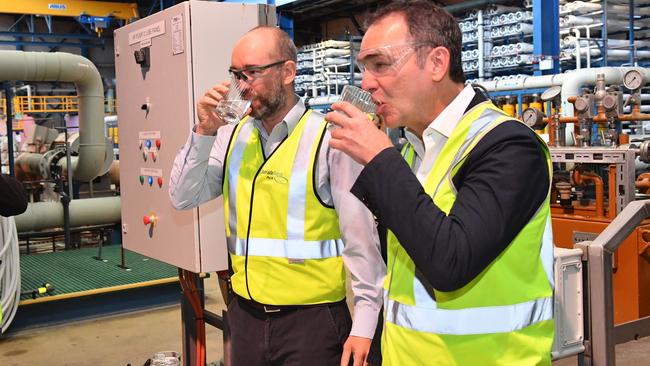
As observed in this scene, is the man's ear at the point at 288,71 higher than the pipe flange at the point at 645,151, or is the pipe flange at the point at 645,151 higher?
the man's ear at the point at 288,71

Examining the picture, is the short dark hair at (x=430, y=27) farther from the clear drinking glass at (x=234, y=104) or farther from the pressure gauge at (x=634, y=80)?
the pressure gauge at (x=634, y=80)

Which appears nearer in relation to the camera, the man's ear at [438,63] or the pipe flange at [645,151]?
A: the man's ear at [438,63]

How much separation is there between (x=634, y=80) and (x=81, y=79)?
500 cm

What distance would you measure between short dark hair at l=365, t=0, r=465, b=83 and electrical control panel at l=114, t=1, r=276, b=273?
1.75m

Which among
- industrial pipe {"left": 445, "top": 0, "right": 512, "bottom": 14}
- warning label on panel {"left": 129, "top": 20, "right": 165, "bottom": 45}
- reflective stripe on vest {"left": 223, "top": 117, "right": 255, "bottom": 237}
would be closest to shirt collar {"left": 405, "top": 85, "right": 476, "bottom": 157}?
reflective stripe on vest {"left": 223, "top": 117, "right": 255, "bottom": 237}

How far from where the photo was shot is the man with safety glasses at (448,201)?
1078 millimetres

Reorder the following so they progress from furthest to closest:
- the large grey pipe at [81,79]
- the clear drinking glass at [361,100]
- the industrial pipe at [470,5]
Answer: the industrial pipe at [470,5] → the large grey pipe at [81,79] → the clear drinking glass at [361,100]

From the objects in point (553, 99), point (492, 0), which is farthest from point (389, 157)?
point (492, 0)

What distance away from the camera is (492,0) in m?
9.08

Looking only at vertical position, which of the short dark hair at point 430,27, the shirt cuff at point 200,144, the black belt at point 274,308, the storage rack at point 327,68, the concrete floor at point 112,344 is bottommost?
the concrete floor at point 112,344

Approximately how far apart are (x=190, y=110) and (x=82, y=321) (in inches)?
119

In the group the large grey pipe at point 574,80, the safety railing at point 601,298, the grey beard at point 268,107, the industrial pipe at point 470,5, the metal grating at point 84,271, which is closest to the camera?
the grey beard at point 268,107

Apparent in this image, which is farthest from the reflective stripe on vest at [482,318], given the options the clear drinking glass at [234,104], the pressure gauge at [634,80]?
the pressure gauge at [634,80]

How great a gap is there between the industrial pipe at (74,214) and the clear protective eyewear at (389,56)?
6.18 m
